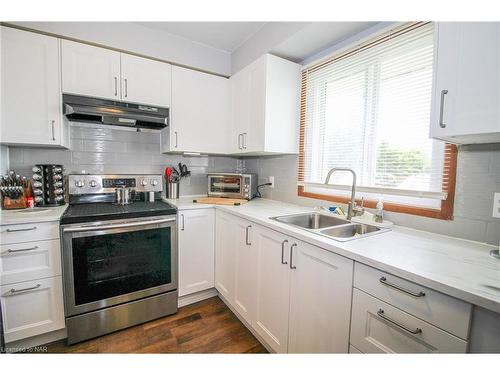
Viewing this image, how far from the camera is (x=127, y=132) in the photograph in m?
2.27

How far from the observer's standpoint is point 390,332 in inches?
33.8

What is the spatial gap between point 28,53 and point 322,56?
2248mm

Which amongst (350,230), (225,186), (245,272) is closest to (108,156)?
(225,186)

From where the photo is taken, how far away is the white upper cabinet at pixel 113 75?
5.82ft

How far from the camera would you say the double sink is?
1388 mm

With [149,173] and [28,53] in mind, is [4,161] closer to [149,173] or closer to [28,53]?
[28,53]

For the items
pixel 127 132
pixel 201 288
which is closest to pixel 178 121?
pixel 127 132

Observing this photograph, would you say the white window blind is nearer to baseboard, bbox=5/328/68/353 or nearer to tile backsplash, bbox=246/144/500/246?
tile backsplash, bbox=246/144/500/246

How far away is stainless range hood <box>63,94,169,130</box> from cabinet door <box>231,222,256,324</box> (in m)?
1.17

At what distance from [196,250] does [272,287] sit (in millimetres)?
861

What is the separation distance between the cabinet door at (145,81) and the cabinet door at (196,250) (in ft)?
3.59

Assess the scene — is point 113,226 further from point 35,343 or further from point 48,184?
point 35,343

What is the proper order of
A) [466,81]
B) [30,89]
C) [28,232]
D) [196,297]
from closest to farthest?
1. [466,81]
2. [28,232]
3. [30,89]
4. [196,297]

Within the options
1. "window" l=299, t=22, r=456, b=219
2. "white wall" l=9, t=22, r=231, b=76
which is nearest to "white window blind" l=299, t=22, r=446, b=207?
"window" l=299, t=22, r=456, b=219
